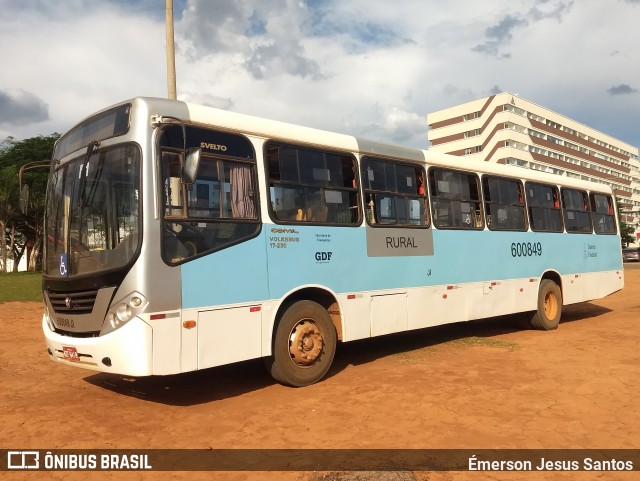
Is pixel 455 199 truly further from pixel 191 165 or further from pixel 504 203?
pixel 191 165

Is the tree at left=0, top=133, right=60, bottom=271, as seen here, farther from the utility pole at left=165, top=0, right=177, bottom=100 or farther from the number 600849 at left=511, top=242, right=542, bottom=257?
the number 600849 at left=511, top=242, right=542, bottom=257

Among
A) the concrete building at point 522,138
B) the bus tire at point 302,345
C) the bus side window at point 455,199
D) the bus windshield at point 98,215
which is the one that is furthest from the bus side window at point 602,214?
the concrete building at point 522,138

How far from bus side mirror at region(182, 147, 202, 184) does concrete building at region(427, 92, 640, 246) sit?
79.5m

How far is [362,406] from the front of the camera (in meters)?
5.98

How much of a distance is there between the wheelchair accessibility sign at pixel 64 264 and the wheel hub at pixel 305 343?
2753mm

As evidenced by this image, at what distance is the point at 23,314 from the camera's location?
16.0m

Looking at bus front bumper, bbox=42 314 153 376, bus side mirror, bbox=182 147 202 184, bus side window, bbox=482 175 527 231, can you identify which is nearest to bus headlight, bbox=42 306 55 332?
bus front bumper, bbox=42 314 153 376

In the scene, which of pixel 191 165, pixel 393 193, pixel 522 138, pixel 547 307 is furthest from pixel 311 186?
pixel 522 138

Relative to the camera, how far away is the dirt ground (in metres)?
4.89

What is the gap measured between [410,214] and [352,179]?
1.40 m

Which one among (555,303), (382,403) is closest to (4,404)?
(382,403)

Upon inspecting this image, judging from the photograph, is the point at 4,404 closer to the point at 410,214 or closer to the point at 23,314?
the point at 410,214

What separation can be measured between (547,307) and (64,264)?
390 inches

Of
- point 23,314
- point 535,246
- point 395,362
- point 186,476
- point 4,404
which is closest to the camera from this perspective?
point 186,476
